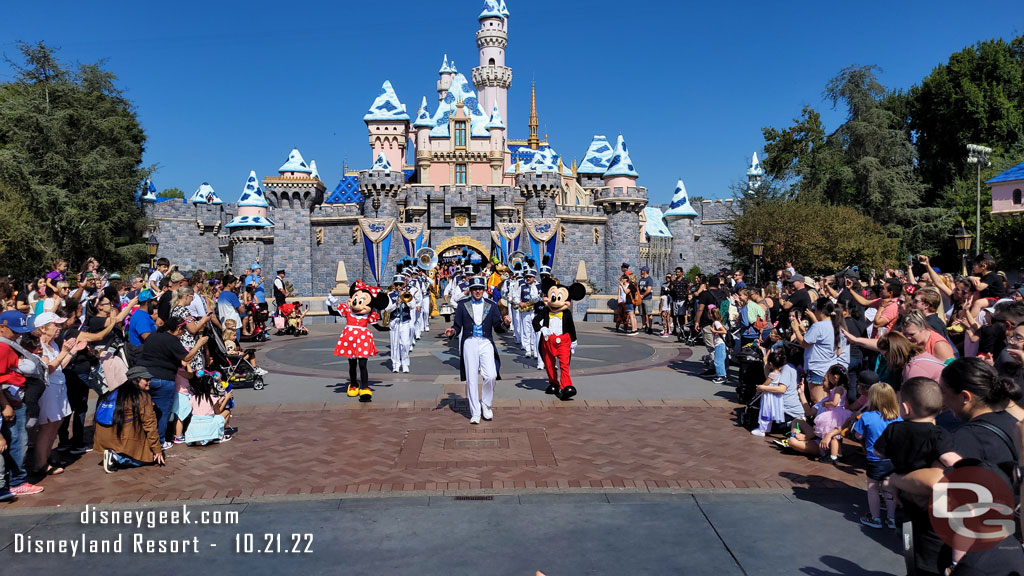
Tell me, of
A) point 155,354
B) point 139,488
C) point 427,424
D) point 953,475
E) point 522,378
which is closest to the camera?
point 953,475

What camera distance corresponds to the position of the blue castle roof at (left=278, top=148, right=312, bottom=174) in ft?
110

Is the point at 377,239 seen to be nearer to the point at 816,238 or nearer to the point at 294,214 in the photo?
the point at 294,214

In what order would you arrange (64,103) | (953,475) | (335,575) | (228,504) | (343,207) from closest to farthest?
1. (953,475)
2. (335,575)
3. (228,504)
4. (64,103)
5. (343,207)

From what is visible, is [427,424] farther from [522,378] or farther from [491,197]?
[491,197]

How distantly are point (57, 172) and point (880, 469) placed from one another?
30131 millimetres

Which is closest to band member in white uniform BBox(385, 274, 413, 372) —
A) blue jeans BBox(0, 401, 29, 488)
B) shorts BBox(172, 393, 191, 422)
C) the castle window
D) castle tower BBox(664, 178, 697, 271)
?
shorts BBox(172, 393, 191, 422)

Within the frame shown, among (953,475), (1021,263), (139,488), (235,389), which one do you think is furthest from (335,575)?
(1021,263)

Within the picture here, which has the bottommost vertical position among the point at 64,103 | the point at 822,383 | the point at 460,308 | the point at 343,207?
the point at 822,383

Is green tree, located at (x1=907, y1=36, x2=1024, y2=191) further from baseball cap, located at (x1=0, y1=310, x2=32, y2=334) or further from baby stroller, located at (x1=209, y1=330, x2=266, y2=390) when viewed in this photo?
baseball cap, located at (x1=0, y1=310, x2=32, y2=334)

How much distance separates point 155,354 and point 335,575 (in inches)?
130

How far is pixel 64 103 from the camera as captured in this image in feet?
87.9

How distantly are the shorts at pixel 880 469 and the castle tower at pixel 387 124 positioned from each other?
38.3 m

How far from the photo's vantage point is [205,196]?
4334 cm

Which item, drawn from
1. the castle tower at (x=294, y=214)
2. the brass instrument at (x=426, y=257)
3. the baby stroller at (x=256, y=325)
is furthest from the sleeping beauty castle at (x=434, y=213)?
the baby stroller at (x=256, y=325)
